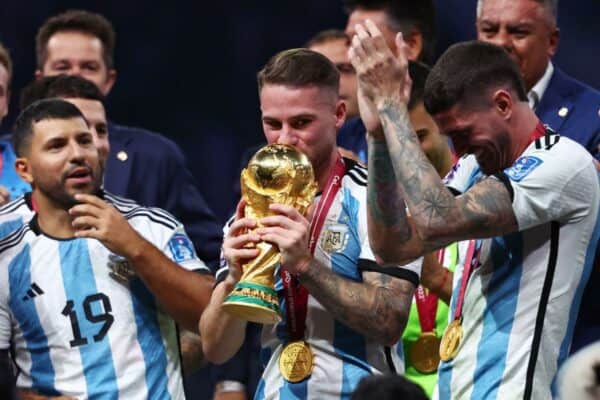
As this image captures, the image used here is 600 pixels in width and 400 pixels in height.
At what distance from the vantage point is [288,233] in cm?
455

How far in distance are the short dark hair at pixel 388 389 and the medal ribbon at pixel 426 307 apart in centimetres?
220

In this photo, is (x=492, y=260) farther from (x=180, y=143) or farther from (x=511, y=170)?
(x=180, y=143)

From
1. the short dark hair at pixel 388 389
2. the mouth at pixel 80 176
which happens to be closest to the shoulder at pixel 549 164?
the short dark hair at pixel 388 389

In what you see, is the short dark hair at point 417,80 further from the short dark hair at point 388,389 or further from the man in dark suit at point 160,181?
the short dark hair at point 388,389

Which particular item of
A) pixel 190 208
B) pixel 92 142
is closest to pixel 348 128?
pixel 190 208

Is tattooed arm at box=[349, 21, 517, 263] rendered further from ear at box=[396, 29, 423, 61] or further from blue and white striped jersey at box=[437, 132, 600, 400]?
ear at box=[396, 29, 423, 61]

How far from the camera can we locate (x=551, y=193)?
4.45 metres

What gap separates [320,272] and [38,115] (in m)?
1.35

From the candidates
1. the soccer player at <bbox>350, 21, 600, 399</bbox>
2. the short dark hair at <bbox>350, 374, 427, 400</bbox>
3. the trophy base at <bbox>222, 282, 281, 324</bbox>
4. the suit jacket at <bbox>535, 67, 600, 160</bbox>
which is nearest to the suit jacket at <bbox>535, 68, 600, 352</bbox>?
the suit jacket at <bbox>535, 67, 600, 160</bbox>

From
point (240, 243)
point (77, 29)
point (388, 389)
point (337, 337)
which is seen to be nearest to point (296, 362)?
point (337, 337)

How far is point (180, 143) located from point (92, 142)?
245cm

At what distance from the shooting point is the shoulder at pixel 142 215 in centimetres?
540

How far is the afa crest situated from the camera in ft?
16.0

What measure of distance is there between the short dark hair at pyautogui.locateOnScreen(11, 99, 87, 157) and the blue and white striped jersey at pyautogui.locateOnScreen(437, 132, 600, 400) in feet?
5.36
